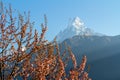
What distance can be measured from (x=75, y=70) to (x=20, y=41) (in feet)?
10.1

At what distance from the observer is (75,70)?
1517 cm

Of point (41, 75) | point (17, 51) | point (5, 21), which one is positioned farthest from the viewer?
point (5, 21)

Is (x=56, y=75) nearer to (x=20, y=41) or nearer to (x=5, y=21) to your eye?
(x=20, y=41)

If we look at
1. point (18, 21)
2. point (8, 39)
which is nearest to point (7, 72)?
point (8, 39)

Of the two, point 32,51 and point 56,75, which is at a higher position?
point 32,51

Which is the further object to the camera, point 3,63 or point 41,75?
point 3,63

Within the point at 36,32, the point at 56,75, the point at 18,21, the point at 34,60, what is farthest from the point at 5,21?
the point at 56,75

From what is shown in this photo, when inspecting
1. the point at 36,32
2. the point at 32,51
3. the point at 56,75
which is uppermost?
the point at 36,32

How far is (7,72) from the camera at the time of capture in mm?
14867

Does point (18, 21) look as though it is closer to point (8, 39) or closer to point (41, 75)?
point (8, 39)

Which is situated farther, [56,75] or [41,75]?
[56,75]

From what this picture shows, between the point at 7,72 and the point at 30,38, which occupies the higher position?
the point at 30,38

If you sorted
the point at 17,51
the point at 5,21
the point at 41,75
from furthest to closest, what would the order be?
the point at 5,21
the point at 17,51
the point at 41,75

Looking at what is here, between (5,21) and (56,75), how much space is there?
3.91 m
